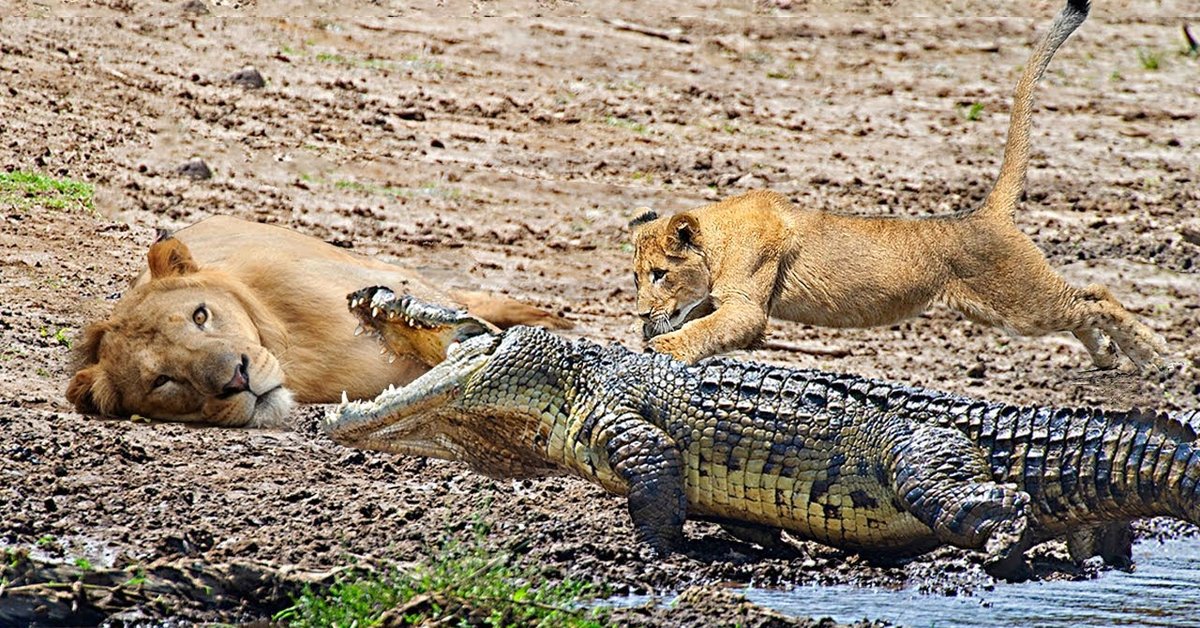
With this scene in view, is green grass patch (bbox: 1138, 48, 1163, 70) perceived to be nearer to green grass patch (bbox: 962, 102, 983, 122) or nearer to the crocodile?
green grass patch (bbox: 962, 102, 983, 122)

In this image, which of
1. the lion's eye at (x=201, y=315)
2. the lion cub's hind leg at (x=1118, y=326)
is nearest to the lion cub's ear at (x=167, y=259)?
the lion's eye at (x=201, y=315)

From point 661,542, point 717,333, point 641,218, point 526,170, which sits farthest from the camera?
point 526,170

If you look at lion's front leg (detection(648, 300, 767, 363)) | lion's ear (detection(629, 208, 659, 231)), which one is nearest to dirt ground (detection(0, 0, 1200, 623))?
lion's ear (detection(629, 208, 659, 231))

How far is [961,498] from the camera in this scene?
5977 mm

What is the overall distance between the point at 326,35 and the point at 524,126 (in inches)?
81.5

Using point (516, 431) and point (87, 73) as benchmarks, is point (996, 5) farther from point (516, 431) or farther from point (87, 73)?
point (516, 431)

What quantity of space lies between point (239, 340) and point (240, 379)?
0.83 ft

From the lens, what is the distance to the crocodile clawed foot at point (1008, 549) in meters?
5.85

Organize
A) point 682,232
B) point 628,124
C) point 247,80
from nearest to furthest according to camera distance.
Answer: point 682,232 → point 628,124 → point 247,80

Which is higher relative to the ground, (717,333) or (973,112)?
(973,112)

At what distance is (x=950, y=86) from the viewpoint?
44.4 feet

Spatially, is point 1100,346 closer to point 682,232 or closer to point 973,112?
point 682,232

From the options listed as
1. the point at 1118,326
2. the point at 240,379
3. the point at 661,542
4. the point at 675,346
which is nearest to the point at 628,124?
the point at 1118,326

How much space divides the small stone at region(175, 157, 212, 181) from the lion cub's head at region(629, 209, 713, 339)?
3.96 meters
